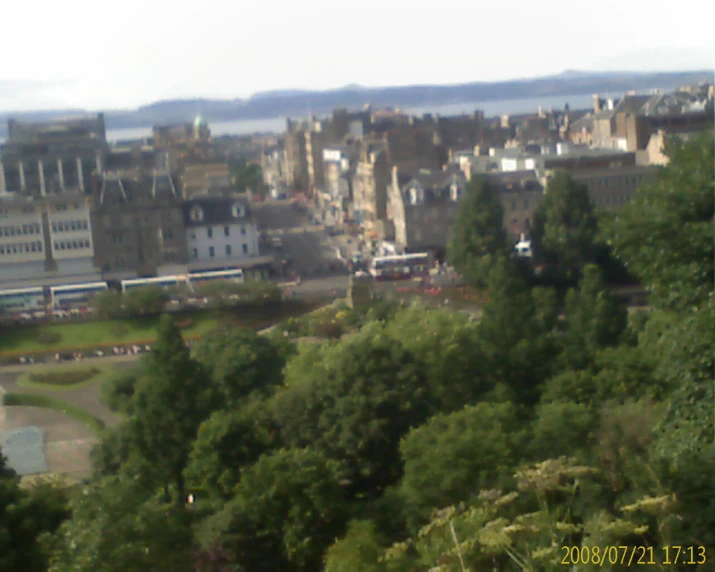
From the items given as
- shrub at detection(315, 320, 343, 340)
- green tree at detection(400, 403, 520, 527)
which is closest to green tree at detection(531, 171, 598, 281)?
shrub at detection(315, 320, 343, 340)

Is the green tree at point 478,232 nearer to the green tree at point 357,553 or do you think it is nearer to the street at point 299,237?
the street at point 299,237

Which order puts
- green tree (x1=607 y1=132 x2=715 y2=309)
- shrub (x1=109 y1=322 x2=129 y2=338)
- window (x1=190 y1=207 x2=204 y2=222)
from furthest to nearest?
window (x1=190 y1=207 x2=204 y2=222) → shrub (x1=109 y1=322 x2=129 y2=338) → green tree (x1=607 y1=132 x2=715 y2=309)

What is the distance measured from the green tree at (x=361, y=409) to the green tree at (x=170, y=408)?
1.61 feet

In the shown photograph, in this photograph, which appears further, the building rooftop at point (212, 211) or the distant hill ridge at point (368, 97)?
the distant hill ridge at point (368, 97)

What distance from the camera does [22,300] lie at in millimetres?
9414

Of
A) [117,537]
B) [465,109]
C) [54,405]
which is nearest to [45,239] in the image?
[54,405]

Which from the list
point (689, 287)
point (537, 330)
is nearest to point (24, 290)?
point (537, 330)

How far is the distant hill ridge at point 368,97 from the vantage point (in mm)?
12289

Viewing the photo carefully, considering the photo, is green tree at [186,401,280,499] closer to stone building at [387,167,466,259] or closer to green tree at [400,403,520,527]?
green tree at [400,403,520,527]

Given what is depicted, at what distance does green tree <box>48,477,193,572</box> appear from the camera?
3070 mm

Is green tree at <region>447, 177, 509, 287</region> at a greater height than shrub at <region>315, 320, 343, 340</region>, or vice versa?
green tree at <region>447, 177, 509, 287</region>

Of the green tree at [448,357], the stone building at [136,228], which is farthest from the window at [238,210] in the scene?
the green tree at [448,357]

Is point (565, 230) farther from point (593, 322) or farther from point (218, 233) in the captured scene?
point (593, 322)
